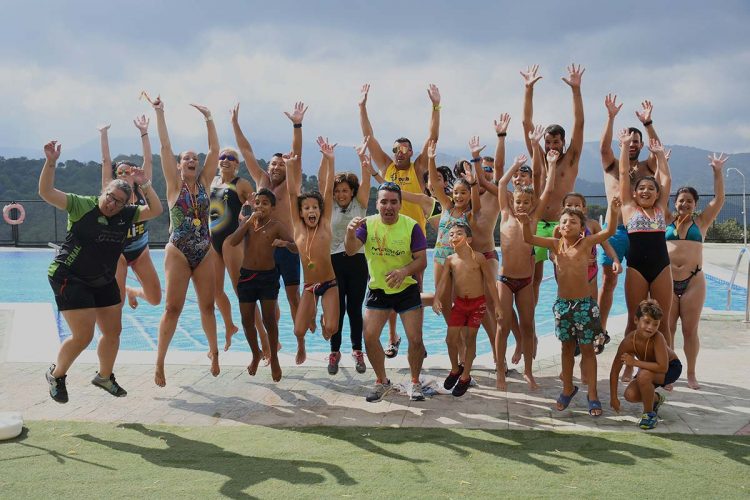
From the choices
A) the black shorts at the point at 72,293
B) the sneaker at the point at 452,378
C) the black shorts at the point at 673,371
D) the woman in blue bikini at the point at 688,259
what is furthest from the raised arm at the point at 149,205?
the woman in blue bikini at the point at 688,259

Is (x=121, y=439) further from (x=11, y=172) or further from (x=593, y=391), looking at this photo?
(x=11, y=172)

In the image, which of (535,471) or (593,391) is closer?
(535,471)

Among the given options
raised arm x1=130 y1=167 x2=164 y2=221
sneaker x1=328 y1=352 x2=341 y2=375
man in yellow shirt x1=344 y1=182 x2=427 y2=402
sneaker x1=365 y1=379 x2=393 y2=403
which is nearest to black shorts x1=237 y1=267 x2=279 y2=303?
sneaker x1=328 y1=352 x2=341 y2=375

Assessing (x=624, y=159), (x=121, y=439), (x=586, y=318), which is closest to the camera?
(x=121, y=439)

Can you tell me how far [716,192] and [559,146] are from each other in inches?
61.4

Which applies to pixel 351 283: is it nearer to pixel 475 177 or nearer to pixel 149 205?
pixel 475 177

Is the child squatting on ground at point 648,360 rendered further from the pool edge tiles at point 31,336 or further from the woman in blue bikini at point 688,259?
the pool edge tiles at point 31,336

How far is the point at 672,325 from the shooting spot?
691 centimetres

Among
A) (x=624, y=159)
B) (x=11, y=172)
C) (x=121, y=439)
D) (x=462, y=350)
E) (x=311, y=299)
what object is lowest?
(x=121, y=439)

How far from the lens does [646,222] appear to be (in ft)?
20.5

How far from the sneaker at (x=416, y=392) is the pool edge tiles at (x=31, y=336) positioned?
13.8 ft

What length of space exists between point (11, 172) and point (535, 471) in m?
45.7

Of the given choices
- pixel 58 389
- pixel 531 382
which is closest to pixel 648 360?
pixel 531 382

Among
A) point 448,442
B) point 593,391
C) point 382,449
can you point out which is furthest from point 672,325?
point 382,449
